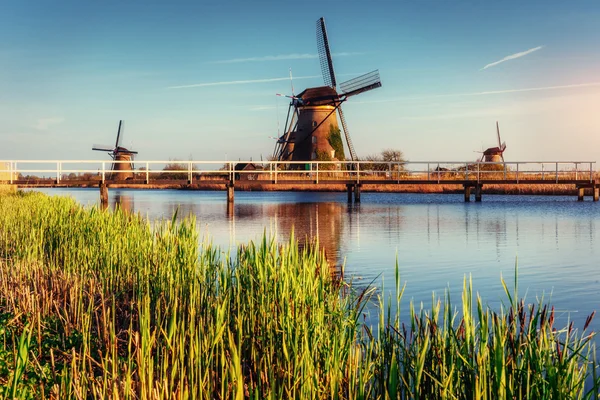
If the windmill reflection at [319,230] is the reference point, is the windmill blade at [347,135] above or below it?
above

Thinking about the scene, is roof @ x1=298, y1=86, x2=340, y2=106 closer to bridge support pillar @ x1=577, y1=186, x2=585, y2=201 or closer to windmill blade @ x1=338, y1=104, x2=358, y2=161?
windmill blade @ x1=338, y1=104, x2=358, y2=161

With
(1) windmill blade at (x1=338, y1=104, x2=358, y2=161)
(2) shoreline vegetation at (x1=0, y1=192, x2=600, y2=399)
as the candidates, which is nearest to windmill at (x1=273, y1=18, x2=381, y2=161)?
(1) windmill blade at (x1=338, y1=104, x2=358, y2=161)

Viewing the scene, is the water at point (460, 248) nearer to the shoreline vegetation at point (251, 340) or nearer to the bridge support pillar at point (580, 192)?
the shoreline vegetation at point (251, 340)

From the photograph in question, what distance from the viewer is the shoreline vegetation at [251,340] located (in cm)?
291

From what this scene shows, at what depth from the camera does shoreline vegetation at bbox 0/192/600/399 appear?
9.54ft

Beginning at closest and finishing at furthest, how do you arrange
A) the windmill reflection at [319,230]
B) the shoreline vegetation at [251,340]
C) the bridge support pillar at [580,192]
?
the shoreline vegetation at [251,340]
the windmill reflection at [319,230]
the bridge support pillar at [580,192]

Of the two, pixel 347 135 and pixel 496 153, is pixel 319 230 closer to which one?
pixel 347 135

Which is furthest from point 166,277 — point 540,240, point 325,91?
point 325,91

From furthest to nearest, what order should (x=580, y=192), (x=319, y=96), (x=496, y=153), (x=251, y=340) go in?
(x=496, y=153) → (x=319, y=96) → (x=580, y=192) → (x=251, y=340)

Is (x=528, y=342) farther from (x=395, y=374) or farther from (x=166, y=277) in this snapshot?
(x=166, y=277)

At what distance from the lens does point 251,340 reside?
4.18 meters

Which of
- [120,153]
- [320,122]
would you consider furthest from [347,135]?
[120,153]

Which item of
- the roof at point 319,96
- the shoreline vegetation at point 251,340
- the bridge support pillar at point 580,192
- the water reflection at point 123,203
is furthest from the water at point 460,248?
the roof at point 319,96

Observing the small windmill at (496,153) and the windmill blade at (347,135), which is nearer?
the windmill blade at (347,135)
